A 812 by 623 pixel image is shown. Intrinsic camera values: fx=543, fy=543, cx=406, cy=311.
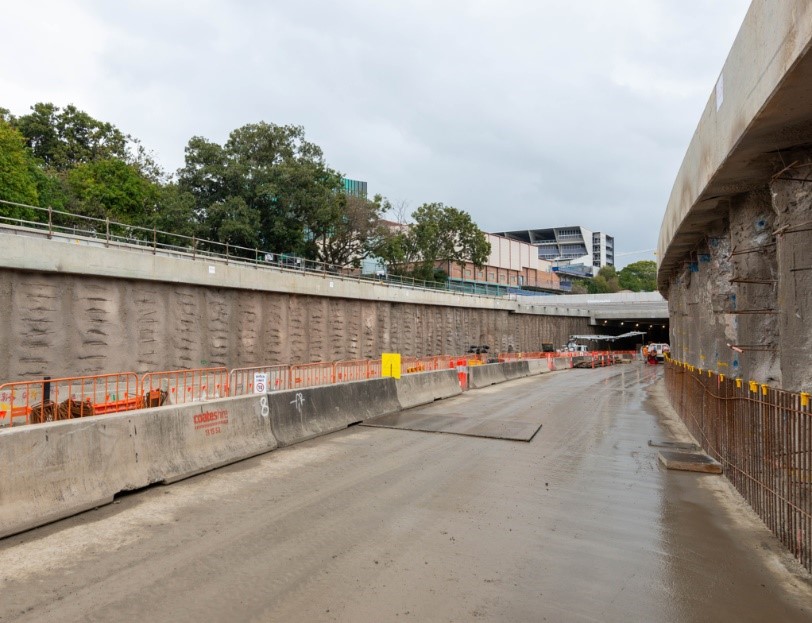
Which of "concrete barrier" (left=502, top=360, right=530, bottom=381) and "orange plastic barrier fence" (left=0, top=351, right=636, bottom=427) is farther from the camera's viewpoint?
"concrete barrier" (left=502, top=360, right=530, bottom=381)

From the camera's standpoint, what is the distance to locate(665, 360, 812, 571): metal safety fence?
A: 221 inches

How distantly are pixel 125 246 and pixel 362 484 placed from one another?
600 inches

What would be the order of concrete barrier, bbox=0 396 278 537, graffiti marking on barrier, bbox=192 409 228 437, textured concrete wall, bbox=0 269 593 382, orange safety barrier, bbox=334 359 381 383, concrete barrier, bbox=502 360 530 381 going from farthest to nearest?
concrete barrier, bbox=502 360 530 381
orange safety barrier, bbox=334 359 381 383
textured concrete wall, bbox=0 269 593 382
graffiti marking on barrier, bbox=192 409 228 437
concrete barrier, bbox=0 396 278 537

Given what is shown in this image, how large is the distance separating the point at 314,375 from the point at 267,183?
88.2 ft

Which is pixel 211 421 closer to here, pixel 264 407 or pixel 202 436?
pixel 202 436

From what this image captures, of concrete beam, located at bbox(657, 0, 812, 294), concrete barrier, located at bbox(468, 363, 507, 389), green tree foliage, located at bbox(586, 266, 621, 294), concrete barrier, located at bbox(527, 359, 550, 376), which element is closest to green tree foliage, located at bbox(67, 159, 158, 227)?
concrete barrier, located at bbox(468, 363, 507, 389)

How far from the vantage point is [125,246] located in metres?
19.4

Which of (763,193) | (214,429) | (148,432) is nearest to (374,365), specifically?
(214,429)

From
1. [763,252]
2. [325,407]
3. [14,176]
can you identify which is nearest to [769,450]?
[763,252]

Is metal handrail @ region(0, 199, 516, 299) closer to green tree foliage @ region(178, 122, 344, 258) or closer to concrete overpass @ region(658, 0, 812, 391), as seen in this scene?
green tree foliage @ region(178, 122, 344, 258)

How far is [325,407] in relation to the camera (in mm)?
12820

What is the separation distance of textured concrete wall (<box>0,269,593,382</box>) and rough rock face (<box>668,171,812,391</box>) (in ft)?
55.8

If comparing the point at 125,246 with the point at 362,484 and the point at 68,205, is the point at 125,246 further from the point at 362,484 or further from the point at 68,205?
the point at 68,205

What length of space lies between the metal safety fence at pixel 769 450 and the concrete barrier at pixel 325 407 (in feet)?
26.3
